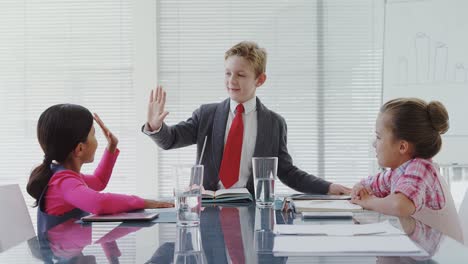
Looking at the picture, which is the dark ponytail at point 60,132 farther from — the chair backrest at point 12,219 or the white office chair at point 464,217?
the white office chair at point 464,217

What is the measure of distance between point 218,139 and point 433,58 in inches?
76.9

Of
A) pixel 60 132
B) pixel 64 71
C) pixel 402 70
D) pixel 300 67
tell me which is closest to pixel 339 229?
pixel 60 132

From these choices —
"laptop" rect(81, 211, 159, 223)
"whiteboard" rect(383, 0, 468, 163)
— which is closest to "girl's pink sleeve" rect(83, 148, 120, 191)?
"laptop" rect(81, 211, 159, 223)

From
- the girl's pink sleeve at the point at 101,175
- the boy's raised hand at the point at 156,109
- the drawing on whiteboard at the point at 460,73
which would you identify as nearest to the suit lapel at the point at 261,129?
the boy's raised hand at the point at 156,109

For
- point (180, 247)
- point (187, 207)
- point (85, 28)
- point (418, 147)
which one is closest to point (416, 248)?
point (180, 247)

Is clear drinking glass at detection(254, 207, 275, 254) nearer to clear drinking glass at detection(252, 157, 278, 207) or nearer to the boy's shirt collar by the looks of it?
clear drinking glass at detection(252, 157, 278, 207)

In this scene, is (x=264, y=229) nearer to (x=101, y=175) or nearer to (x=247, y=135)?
(x=101, y=175)

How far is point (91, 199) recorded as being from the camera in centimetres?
153

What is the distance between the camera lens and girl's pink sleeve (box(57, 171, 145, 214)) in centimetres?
153

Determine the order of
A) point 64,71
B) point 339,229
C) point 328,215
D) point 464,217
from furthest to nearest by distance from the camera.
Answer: point 64,71
point 464,217
point 328,215
point 339,229

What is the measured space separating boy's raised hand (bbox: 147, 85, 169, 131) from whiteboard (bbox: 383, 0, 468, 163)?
2.03 meters

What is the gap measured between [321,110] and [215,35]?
39.4 inches

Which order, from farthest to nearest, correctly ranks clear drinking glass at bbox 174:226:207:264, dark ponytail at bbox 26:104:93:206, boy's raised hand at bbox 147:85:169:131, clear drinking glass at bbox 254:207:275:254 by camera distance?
boy's raised hand at bbox 147:85:169:131, dark ponytail at bbox 26:104:93:206, clear drinking glass at bbox 254:207:275:254, clear drinking glass at bbox 174:226:207:264

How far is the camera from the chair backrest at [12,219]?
66.0 inches
